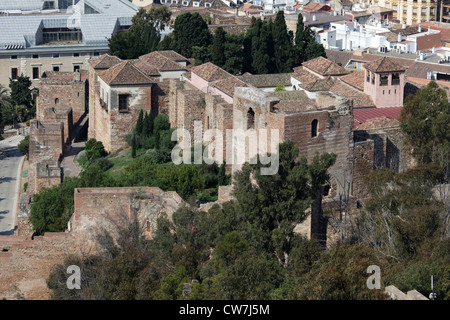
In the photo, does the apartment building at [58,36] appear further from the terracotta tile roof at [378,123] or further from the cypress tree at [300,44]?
the terracotta tile roof at [378,123]

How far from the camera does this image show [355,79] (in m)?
37.8

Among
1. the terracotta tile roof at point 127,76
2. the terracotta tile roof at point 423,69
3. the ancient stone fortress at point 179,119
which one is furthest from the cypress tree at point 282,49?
the terracotta tile roof at point 127,76

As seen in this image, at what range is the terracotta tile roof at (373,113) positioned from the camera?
33.5 metres

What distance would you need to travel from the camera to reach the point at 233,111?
96.7ft

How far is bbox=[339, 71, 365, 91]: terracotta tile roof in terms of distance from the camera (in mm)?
37125

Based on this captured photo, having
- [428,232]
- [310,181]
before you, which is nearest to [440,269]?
[428,232]

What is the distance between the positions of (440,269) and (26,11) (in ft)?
177

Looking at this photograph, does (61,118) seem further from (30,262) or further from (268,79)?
(30,262)

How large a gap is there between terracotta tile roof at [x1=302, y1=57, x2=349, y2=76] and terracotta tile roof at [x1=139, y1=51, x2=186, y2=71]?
5188 mm

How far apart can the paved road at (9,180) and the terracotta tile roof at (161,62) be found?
7.05 meters

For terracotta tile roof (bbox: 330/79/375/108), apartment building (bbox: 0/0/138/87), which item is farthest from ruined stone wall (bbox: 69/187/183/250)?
apartment building (bbox: 0/0/138/87)

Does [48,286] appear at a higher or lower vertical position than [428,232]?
lower

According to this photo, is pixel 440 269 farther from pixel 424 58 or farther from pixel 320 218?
pixel 424 58

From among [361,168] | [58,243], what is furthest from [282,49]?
[58,243]
